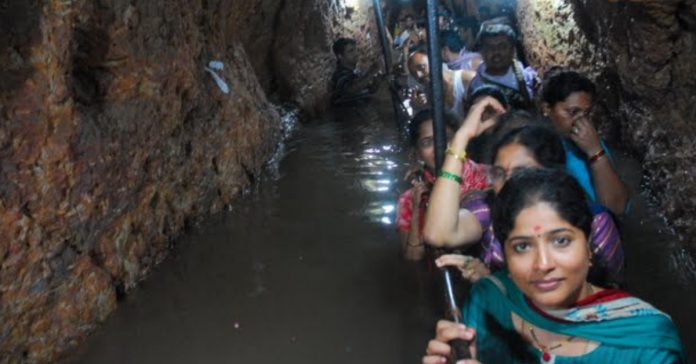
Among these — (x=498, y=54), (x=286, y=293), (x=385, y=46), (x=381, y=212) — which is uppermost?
(x=385, y=46)

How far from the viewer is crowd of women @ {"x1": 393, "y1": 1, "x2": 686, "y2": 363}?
4.71ft

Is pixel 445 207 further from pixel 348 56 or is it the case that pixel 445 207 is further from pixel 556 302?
pixel 348 56

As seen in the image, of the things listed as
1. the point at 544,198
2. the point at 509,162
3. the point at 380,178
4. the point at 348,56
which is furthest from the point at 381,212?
the point at 348,56

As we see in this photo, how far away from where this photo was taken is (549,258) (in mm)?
1473

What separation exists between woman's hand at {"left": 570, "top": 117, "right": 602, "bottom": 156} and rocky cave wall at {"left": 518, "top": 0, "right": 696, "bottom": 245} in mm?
1203

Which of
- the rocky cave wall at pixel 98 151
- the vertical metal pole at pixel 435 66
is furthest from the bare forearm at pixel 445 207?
the rocky cave wall at pixel 98 151

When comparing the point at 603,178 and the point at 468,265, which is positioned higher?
the point at 603,178

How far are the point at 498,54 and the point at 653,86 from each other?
107cm

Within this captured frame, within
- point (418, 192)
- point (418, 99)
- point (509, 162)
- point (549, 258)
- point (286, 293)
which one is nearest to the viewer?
point (549, 258)

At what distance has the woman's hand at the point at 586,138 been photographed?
8.29ft

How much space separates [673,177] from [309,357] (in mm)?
2691

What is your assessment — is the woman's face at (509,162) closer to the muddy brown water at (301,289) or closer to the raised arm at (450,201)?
the raised arm at (450,201)

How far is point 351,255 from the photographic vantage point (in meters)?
3.67

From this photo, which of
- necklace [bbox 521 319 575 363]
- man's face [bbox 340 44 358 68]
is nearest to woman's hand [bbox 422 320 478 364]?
necklace [bbox 521 319 575 363]
